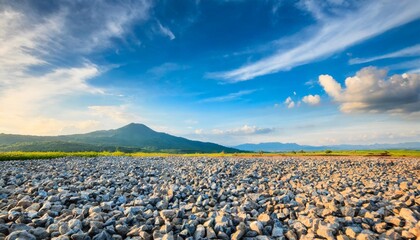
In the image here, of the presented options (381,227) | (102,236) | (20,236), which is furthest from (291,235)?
(20,236)

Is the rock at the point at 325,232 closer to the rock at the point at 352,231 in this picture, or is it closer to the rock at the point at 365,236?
the rock at the point at 352,231

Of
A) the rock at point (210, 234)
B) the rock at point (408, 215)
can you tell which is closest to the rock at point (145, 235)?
the rock at point (210, 234)

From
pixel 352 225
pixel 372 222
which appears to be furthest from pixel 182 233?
pixel 372 222

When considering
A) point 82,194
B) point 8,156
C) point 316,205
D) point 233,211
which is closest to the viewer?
point 233,211

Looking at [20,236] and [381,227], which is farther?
[381,227]

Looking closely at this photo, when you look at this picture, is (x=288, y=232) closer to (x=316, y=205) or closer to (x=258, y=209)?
(x=258, y=209)

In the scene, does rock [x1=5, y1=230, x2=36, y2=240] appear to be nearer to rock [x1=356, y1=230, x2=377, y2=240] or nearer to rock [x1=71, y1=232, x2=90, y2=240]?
rock [x1=71, y1=232, x2=90, y2=240]

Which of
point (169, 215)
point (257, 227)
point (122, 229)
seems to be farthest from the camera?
point (169, 215)

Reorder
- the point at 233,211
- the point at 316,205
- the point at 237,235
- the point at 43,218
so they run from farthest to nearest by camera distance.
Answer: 1. the point at 316,205
2. the point at 233,211
3. the point at 43,218
4. the point at 237,235

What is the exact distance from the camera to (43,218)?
6430mm

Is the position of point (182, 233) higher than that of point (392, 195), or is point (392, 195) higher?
point (392, 195)

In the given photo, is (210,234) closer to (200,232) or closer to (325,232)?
(200,232)

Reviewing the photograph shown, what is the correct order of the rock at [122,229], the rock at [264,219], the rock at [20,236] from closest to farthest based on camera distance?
1. the rock at [20,236]
2. the rock at [122,229]
3. the rock at [264,219]

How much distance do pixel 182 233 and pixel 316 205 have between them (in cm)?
460
